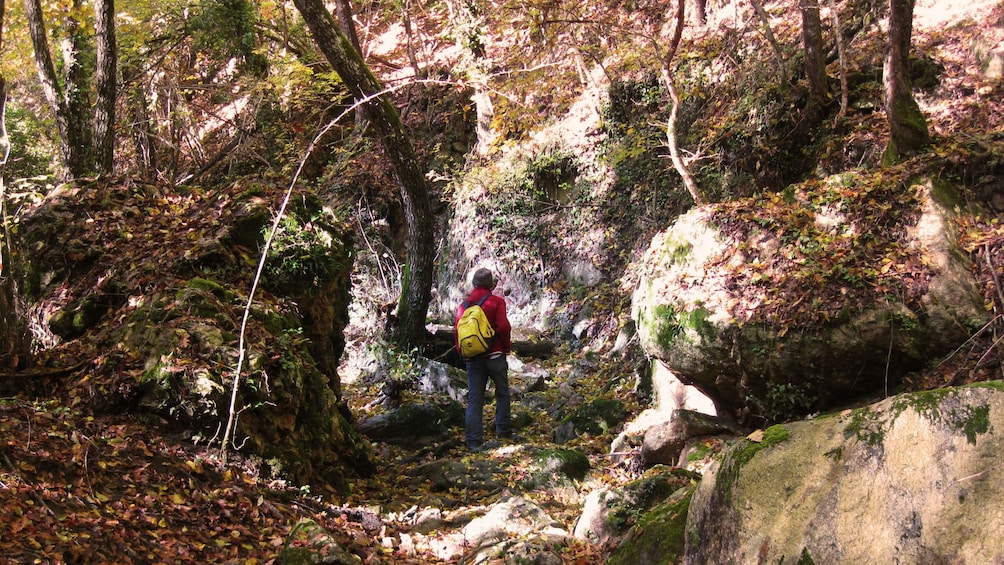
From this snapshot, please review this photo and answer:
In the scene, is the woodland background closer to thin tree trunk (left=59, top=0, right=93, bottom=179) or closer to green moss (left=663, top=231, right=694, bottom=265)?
thin tree trunk (left=59, top=0, right=93, bottom=179)

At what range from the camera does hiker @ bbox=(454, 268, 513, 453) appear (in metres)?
7.46

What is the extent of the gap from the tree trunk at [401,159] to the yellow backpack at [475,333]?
3.00 metres

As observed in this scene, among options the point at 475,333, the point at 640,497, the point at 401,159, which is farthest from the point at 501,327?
the point at 401,159

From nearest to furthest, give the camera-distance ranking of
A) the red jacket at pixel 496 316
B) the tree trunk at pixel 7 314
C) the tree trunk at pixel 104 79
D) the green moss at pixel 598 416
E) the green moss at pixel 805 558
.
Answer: the green moss at pixel 805 558 < the tree trunk at pixel 7 314 < the red jacket at pixel 496 316 < the green moss at pixel 598 416 < the tree trunk at pixel 104 79

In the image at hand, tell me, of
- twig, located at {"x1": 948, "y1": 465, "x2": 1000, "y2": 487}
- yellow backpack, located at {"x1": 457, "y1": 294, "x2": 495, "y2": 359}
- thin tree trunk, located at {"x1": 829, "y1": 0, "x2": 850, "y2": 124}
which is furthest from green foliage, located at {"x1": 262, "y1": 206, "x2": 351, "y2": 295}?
thin tree trunk, located at {"x1": 829, "y1": 0, "x2": 850, "y2": 124}

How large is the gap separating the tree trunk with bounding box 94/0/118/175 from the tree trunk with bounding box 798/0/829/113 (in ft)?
29.1

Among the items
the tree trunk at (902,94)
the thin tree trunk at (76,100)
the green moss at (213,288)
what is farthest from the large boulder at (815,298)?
the thin tree trunk at (76,100)

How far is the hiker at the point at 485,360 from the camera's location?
7.46 meters

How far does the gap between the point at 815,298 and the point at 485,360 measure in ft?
11.7

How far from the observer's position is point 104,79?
8.41m

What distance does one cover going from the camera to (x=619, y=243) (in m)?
11.7

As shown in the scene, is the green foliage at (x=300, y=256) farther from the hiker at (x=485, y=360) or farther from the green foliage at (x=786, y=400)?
the green foliage at (x=786, y=400)

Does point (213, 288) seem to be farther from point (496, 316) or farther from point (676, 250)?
point (676, 250)

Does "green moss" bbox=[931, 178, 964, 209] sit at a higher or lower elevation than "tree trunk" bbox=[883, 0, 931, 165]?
lower
